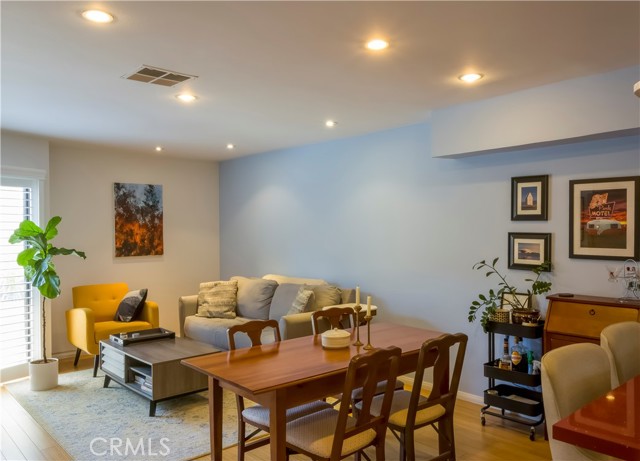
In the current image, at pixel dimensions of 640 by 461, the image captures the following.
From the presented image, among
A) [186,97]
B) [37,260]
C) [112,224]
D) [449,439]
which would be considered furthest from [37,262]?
[449,439]

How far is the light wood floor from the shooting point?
10.8ft

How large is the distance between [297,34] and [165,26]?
0.65 metres

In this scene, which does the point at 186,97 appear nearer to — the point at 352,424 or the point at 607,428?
the point at 352,424

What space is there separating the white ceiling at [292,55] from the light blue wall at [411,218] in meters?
0.62

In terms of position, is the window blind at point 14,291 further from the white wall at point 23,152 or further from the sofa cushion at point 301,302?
the sofa cushion at point 301,302

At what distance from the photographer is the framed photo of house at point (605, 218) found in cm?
337

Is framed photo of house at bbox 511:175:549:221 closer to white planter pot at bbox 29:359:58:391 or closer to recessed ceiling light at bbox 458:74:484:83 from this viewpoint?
recessed ceiling light at bbox 458:74:484:83

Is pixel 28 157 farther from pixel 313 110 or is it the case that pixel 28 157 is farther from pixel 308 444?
pixel 308 444

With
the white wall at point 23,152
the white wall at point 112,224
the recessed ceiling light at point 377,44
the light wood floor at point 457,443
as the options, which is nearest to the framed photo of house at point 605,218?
the light wood floor at point 457,443

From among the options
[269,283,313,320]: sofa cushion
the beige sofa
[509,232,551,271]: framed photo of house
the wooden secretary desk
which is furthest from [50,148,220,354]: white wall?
the wooden secretary desk

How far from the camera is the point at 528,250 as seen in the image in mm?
3898

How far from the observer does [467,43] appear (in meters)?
2.66

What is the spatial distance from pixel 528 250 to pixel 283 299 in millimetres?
2591

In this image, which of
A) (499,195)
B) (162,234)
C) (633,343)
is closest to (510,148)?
(499,195)
